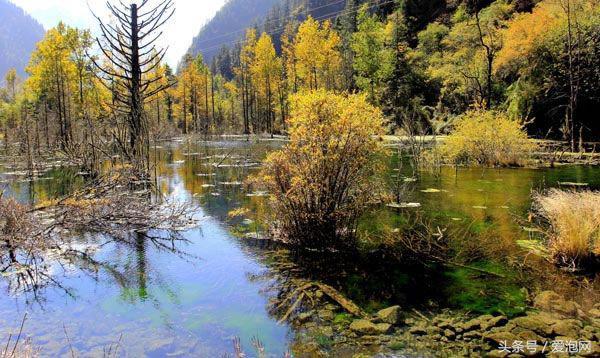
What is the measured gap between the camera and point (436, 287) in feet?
22.3

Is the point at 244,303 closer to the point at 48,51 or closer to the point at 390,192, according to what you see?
the point at 390,192

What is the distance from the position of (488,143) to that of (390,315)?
18060mm

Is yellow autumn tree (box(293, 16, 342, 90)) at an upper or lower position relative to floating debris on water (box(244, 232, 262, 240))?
upper

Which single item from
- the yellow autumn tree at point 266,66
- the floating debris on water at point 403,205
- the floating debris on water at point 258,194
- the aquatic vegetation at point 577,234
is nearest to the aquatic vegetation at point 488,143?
the floating debris on water at point 403,205

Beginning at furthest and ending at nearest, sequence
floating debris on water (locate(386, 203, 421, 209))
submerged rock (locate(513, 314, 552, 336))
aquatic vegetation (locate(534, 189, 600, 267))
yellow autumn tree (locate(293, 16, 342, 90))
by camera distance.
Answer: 1. yellow autumn tree (locate(293, 16, 342, 90))
2. floating debris on water (locate(386, 203, 421, 209))
3. aquatic vegetation (locate(534, 189, 600, 267))
4. submerged rock (locate(513, 314, 552, 336))

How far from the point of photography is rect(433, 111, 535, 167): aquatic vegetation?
21.0 metres

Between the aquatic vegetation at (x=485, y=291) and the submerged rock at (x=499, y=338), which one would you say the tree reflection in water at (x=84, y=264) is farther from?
the submerged rock at (x=499, y=338)

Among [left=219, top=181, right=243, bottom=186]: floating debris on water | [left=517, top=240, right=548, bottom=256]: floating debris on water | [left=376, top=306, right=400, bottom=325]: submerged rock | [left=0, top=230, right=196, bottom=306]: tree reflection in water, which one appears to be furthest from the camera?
[left=219, top=181, right=243, bottom=186]: floating debris on water

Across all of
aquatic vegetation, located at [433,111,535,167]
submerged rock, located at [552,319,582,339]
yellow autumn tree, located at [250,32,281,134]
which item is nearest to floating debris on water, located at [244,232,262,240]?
submerged rock, located at [552,319,582,339]

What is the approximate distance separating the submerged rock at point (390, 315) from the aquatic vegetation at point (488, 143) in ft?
57.5

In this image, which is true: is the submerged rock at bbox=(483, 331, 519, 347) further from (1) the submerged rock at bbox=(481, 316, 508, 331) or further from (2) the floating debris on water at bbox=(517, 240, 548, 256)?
(2) the floating debris on water at bbox=(517, 240, 548, 256)

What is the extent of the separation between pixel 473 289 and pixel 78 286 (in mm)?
6087

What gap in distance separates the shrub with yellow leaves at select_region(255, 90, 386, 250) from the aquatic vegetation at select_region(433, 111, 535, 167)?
47.2ft

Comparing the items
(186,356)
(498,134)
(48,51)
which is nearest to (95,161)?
(186,356)
